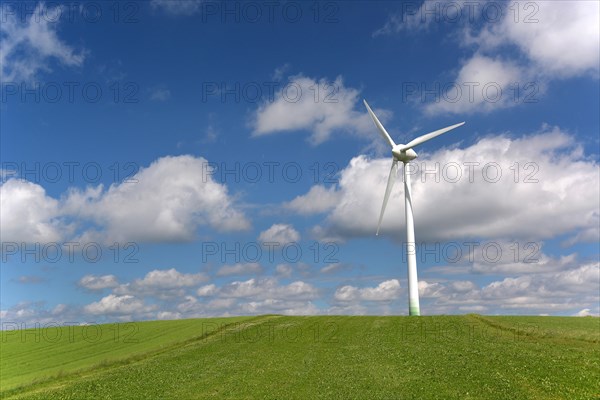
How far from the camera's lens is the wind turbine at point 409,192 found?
80.6 meters

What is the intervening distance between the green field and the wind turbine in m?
4.39

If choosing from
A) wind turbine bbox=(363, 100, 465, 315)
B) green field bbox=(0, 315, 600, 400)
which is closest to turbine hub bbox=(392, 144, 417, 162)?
wind turbine bbox=(363, 100, 465, 315)

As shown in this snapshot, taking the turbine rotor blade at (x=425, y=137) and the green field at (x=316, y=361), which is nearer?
the green field at (x=316, y=361)

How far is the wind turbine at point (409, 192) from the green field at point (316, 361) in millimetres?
4385

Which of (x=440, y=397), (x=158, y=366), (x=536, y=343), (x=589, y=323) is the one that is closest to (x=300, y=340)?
(x=158, y=366)

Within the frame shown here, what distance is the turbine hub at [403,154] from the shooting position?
82188 mm

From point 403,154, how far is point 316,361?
44.2 meters

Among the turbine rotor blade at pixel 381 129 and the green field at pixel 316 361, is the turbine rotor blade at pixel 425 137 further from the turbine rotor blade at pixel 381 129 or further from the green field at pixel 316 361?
the green field at pixel 316 361

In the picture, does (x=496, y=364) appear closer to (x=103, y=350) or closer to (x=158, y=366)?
(x=158, y=366)

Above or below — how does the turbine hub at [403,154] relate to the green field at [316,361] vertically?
above

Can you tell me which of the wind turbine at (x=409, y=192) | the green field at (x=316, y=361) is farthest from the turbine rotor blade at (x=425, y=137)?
the green field at (x=316, y=361)

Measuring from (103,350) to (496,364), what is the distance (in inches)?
Answer: 2039

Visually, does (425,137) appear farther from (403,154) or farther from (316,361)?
(316,361)

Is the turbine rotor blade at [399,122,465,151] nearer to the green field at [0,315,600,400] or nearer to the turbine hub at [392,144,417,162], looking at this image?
the turbine hub at [392,144,417,162]
